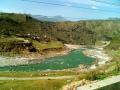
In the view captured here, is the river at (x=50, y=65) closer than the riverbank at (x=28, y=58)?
Yes

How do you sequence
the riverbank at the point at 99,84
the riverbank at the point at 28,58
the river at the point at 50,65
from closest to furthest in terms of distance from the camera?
1. the riverbank at the point at 99,84
2. the river at the point at 50,65
3. the riverbank at the point at 28,58

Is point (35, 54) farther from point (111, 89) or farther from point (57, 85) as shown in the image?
point (111, 89)

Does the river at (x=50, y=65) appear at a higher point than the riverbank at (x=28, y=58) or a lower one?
higher

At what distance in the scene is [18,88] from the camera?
184 feet

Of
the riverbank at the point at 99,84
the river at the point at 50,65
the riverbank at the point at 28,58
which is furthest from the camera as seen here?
the riverbank at the point at 28,58

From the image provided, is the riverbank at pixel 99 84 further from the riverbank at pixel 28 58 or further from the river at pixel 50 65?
the riverbank at pixel 28 58

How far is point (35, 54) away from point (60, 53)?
21158 millimetres

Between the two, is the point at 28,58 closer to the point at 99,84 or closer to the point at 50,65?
the point at 50,65

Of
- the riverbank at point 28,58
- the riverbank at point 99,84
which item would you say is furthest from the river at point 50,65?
the riverbank at point 99,84

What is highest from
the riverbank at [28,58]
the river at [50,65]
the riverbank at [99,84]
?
the riverbank at [99,84]

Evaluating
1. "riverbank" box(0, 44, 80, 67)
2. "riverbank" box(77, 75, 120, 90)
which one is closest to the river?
"riverbank" box(0, 44, 80, 67)

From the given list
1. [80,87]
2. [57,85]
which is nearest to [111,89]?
[80,87]

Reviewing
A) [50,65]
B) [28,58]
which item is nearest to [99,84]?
[50,65]

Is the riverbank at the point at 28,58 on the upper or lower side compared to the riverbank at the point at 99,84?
lower
